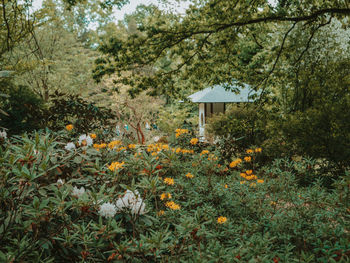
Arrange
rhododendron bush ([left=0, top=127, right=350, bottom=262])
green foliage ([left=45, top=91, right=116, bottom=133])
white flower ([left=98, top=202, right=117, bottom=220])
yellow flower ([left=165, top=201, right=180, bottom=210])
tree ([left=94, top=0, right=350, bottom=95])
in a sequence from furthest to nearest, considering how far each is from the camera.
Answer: tree ([left=94, top=0, right=350, bottom=95])
green foliage ([left=45, top=91, right=116, bottom=133])
yellow flower ([left=165, top=201, right=180, bottom=210])
white flower ([left=98, top=202, right=117, bottom=220])
rhododendron bush ([left=0, top=127, right=350, bottom=262])

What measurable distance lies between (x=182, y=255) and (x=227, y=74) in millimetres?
4521

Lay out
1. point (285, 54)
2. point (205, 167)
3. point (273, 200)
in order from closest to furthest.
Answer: point (273, 200) → point (205, 167) → point (285, 54)

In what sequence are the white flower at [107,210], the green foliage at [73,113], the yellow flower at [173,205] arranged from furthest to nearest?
the green foliage at [73,113], the yellow flower at [173,205], the white flower at [107,210]

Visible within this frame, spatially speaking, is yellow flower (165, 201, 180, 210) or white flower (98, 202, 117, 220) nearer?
white flower (98, 202, 117, 220)

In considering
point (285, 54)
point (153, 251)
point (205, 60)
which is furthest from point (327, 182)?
point (153, 251)

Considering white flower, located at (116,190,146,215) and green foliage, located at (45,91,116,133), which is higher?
green foliage, located at (45,91,116,133)

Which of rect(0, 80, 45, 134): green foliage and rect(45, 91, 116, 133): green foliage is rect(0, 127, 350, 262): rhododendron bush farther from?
rect(0, 80, 45, 134): green foliage

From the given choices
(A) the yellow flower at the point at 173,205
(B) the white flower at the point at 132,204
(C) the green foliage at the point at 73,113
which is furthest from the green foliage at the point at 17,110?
(B) the white flower at the point at 132,204

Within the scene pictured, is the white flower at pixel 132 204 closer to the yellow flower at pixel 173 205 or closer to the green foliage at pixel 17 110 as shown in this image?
the yellow flower at pixel 173 205

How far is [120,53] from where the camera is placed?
15.5 feet

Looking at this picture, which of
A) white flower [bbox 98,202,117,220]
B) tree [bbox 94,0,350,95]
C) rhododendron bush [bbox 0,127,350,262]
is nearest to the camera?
rhododendron bush [bbox 0,127,350,262]

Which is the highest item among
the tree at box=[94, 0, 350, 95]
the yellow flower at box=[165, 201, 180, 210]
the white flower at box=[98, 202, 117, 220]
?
the tree at box=[94, 0, 350, 95]

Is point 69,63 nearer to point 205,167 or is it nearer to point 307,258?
point 205,167

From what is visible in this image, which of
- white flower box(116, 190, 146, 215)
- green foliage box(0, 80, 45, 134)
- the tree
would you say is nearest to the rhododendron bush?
white flower box(116, 190, 146, 215)
